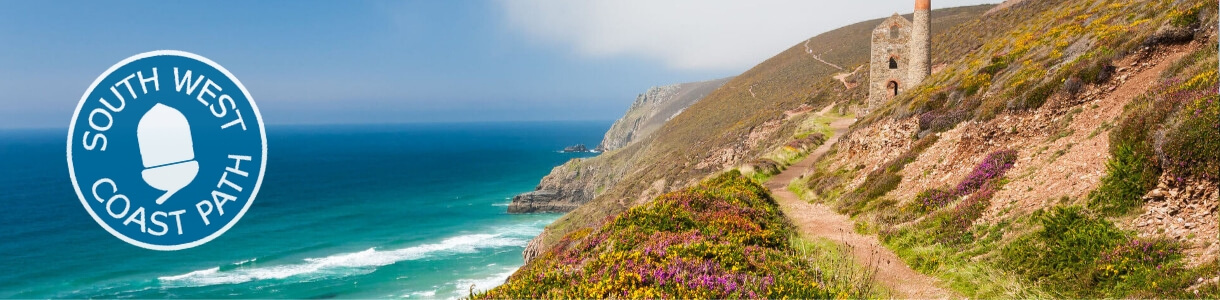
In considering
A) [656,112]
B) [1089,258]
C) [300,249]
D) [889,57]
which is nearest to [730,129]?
[889,57]

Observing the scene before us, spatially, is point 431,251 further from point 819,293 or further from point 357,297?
point 819,293

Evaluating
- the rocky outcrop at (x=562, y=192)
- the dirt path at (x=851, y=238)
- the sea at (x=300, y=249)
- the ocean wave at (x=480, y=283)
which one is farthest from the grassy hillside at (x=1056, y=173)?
the rocky outcrop at (x=562, y=192)

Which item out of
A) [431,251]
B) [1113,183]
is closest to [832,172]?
[1113,183]

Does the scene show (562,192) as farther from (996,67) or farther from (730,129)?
(996,67)

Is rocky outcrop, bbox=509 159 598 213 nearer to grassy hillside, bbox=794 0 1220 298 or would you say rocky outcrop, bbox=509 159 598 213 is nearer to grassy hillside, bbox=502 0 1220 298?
grassy hillside, bbox=502 0 1220 298

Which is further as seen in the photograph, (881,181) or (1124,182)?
(881,181)
